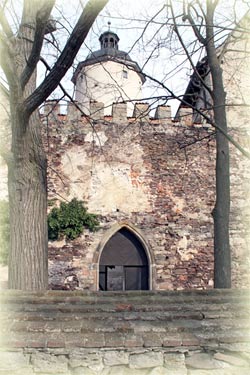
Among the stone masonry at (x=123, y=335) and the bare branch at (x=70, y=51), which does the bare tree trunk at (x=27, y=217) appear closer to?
the bare branch at (x=70, y=51)

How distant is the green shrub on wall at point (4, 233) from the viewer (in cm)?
1179

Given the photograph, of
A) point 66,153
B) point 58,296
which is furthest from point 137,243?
point 58,296

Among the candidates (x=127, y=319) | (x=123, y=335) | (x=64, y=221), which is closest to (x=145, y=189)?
(x=64, y=221)

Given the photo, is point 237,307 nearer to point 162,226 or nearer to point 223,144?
point 223,144

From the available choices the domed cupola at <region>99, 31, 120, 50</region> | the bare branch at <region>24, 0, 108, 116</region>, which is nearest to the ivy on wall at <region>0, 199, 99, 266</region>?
Result: the bare branch at <region>24, 0, 108, 116</region>

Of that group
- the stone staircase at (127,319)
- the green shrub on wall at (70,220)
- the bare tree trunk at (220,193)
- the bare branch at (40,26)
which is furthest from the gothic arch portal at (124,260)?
the stone staircase at (127,319)

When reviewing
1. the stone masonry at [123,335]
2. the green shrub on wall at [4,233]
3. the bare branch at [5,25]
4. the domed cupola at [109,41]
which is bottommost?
the stone masonry at [123,335]

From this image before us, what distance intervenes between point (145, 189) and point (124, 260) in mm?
2247

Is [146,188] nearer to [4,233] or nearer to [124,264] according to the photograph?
[124,264]

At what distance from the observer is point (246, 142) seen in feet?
44.0

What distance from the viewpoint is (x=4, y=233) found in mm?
11836

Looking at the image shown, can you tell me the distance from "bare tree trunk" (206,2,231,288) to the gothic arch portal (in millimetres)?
5072

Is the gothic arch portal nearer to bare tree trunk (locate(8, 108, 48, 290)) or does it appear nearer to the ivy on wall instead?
the ivy on wall

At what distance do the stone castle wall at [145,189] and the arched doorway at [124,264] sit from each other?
0.99ft
